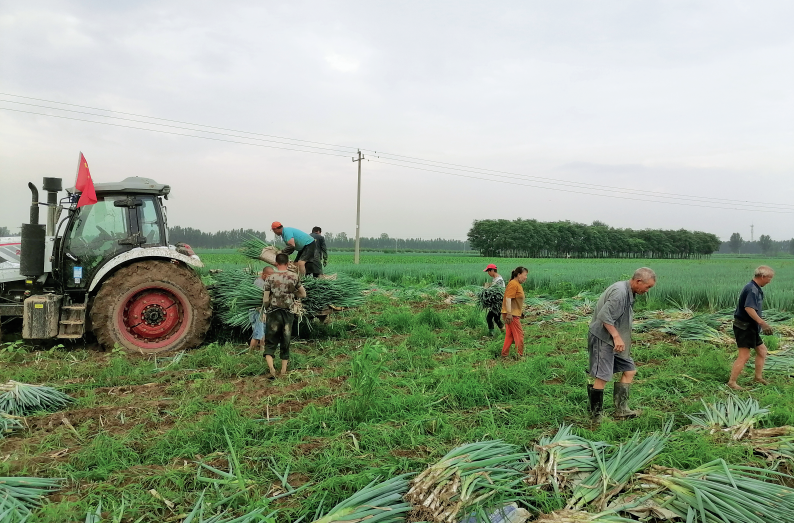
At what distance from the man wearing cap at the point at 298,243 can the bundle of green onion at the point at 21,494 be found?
4338 mm

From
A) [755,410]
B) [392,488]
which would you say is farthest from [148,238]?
[755,410]

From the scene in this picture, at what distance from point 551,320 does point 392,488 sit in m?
7.68

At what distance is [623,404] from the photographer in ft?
13.8

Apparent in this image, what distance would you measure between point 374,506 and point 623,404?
2.70 metres

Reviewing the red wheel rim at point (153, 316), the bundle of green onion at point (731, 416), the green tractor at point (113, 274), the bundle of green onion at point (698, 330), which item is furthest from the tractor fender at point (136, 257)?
the bundle of green onion at point (698, 330)

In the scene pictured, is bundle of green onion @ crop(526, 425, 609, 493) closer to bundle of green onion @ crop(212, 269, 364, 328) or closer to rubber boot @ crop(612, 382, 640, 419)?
rubber boot @ crop(612, 382, 640, 419)

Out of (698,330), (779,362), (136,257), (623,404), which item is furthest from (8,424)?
(698,330)

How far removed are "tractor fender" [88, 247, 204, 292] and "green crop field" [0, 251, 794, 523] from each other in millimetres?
803

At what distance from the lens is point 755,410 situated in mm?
3938

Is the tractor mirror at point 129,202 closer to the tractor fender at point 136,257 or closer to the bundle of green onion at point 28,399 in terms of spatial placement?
the tractor fender at point 136,257

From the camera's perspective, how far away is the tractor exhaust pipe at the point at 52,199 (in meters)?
6.23

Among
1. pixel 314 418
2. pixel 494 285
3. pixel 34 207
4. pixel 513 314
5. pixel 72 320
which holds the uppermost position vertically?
pixel 34 207

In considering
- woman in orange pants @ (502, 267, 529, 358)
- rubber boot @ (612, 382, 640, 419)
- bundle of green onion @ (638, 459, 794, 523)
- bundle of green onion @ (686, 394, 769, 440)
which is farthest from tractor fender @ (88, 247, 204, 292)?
bundle of green onion @ (686, 394, 769, 440)

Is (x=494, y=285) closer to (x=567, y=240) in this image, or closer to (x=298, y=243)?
(x=298, y=243)
